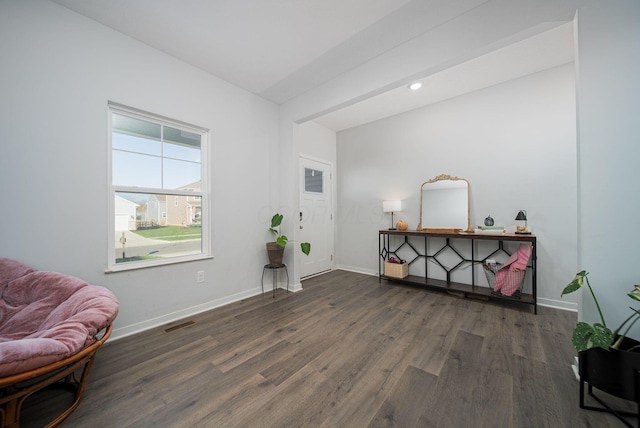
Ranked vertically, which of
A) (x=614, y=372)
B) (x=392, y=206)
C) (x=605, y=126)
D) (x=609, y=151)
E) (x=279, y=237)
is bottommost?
(x=614, y=372)

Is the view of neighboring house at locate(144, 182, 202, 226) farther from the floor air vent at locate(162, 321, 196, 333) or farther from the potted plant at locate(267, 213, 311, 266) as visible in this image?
the floor air vent at locate(162, 321, 196, 333)

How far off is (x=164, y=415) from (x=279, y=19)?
2965 mm

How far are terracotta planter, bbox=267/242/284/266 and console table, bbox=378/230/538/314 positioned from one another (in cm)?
165

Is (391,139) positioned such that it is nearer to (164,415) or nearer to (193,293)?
(193,293)

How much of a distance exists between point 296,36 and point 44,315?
2.93 meters

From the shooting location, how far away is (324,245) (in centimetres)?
442

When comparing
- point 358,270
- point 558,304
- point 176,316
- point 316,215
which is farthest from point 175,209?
point 558,304

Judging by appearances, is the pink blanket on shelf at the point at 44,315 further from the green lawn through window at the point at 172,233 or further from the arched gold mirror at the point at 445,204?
the arched gold mirror at the point at 445,204

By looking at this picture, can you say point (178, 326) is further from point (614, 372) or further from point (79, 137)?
point (614, 372)

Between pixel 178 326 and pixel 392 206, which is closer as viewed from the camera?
pixel 178 326

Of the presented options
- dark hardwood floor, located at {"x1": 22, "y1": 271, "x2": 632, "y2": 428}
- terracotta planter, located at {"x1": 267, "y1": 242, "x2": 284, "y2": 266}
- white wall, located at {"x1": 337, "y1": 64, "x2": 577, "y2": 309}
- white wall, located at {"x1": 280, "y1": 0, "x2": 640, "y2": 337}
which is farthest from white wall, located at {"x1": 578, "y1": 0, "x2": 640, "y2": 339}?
terracotta planter, located at {"x1": 267, "y1": 242, "x2": 284, "y2": 266}

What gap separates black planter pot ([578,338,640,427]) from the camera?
1123mm

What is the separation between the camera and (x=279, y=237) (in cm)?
318

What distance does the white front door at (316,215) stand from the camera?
4.05 m
